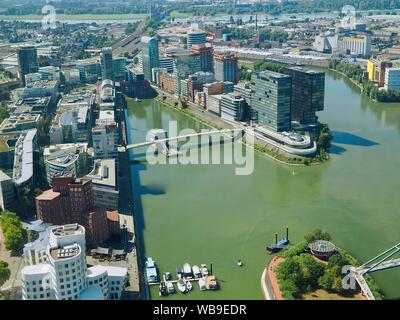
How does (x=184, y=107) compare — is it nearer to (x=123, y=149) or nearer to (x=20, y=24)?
(x=123, y=149)

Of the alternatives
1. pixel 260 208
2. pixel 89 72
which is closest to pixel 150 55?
pixel 89 72

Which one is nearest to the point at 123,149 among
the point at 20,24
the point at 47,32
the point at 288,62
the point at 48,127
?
the point at 48,127

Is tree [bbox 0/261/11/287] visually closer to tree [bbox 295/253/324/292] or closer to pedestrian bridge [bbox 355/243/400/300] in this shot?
tree [bbox 295/253/324/292]

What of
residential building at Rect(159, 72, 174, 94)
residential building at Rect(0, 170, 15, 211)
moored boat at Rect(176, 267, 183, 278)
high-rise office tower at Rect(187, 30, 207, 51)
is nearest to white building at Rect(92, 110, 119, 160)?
residential building at Rect(0, 170, 15, 211)

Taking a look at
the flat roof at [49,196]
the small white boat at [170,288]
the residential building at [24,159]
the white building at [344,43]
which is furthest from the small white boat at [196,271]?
the white building at [344,43]

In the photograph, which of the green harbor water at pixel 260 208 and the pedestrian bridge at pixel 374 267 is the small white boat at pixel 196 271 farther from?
the pedestrian bridge at pixel 374 267
